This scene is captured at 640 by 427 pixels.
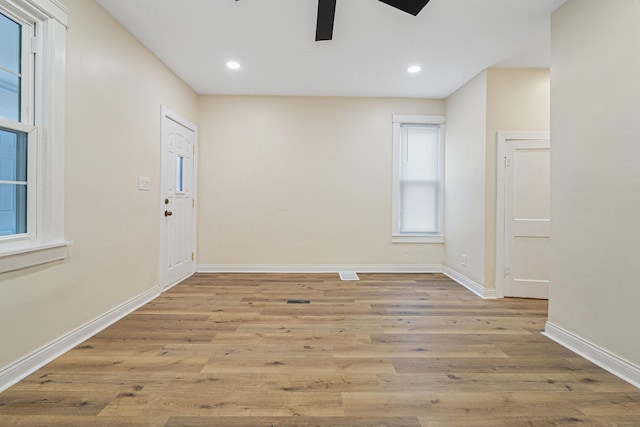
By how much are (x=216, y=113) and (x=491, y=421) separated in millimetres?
4480

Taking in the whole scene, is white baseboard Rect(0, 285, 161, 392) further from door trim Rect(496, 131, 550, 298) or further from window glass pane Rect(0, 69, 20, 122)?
door trim Rect(496, 131, 550, 298)

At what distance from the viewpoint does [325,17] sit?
7.10 feet

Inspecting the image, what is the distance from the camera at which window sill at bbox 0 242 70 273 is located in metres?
1.65

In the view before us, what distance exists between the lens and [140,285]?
9.82 ft

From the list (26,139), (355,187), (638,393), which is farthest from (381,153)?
(26,139)

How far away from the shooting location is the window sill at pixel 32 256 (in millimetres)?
1646

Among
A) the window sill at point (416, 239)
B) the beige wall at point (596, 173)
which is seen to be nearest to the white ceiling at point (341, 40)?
the beige wall at point (596, 173)

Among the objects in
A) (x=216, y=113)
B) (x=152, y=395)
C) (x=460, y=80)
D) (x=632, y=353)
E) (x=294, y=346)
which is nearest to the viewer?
(x=152, y=395)

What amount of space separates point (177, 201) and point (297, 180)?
5.40 ft

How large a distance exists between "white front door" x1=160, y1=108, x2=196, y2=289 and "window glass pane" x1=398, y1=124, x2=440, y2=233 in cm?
305

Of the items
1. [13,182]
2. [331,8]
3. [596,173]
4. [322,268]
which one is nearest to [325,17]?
[331,8]

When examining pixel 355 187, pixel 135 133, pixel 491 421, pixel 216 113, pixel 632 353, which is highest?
pixel 216 113

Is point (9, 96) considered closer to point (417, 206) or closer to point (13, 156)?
point (13, 156)

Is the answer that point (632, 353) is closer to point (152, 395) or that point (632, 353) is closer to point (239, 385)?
point (239, 385)
